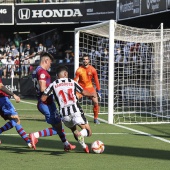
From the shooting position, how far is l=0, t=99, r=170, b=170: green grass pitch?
9.32m

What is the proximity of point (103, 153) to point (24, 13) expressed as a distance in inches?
973

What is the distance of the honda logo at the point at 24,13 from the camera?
113ft

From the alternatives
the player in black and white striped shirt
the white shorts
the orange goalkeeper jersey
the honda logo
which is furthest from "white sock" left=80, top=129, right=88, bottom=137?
the honda logo

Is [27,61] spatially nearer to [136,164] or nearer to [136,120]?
[136,120]

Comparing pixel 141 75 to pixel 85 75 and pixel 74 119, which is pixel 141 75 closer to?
pixel 85 75

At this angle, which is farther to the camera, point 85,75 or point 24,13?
point 24,13

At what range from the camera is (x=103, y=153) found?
35.2ft

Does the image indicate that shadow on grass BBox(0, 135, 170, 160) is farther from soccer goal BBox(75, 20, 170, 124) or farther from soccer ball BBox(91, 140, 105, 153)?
soccer goal BBox(75, 20, 170, 124)

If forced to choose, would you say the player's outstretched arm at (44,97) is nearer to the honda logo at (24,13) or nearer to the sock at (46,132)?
the sock at (46,132)

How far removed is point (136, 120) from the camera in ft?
58.5

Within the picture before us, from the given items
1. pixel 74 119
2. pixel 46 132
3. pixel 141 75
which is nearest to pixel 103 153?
pixel 74 119

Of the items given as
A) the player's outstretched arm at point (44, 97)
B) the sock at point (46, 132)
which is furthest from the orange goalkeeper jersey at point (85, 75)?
the player's outstretched arm at point (44, 97)

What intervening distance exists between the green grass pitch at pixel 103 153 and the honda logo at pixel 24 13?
20.1m

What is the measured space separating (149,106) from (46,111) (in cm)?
993
